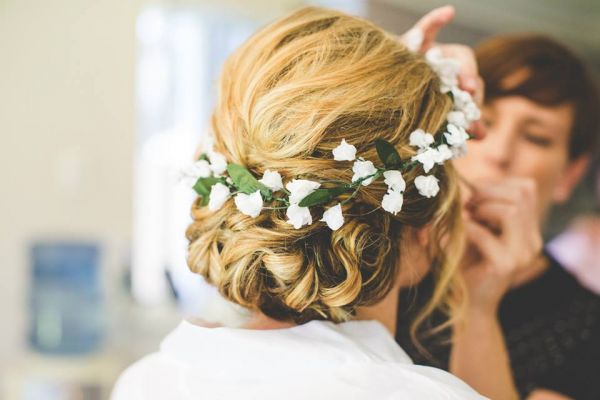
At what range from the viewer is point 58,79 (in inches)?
103

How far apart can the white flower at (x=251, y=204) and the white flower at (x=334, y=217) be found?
0.07 metres

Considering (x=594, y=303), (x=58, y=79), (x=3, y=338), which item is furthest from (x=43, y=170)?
(x=594, y=303)

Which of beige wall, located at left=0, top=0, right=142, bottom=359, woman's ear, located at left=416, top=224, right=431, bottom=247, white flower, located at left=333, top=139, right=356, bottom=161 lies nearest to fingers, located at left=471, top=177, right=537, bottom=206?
woman's ear, located at left=416, top=224, right=431, bottom=247

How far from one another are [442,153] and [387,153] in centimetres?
8

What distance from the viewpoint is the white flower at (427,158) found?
2.31ft

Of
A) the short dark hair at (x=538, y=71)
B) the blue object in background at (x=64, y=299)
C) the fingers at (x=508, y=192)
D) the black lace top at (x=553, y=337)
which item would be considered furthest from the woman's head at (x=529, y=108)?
the blue object in background at (x=64, y=299)

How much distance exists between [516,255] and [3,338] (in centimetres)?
223

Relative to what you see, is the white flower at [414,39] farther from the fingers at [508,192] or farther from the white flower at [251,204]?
the white flower at [251,204]

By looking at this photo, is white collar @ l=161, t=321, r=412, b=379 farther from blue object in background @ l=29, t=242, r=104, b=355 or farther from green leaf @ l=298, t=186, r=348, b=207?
blue object in background @ l=29, t=242, r=104, b=355

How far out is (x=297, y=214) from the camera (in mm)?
655

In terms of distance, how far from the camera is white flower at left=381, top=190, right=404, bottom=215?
0.68 meters

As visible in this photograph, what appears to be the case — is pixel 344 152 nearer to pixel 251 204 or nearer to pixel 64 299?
pixel 251 204

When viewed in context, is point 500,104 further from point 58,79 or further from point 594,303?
point 58,79

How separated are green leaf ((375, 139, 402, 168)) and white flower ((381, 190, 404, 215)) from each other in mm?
34
